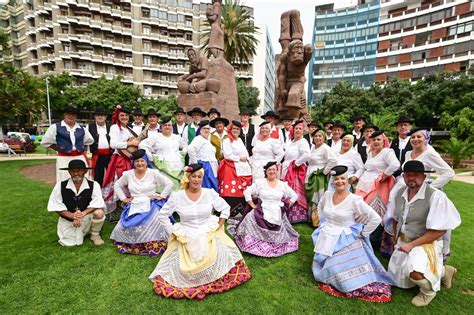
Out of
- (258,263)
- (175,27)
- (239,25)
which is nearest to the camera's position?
(258,263)

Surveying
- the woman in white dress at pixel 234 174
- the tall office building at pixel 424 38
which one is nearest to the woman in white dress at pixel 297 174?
the woman in white dress at pixel 234 174

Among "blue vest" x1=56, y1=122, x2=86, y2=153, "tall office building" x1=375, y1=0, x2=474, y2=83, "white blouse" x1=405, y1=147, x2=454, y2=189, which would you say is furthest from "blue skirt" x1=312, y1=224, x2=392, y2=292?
"tall office building" x1=375, y1=0, x2=474, y2=83

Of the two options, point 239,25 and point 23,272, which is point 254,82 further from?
point 23,272

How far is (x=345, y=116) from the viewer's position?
22016 millimetres

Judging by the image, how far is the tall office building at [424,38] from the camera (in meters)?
31.8

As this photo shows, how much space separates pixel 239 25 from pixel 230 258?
27.8m

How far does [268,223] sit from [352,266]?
1240 mm

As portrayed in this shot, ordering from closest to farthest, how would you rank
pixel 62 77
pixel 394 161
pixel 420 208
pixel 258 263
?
pixel 420 208, pixel 258 263, pixel 394 161, pixel 62 77

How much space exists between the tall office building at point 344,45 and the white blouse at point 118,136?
149 ft

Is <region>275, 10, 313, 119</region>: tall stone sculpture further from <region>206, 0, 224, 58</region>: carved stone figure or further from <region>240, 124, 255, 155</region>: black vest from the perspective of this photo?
<region>240, 124, 255, 155</region>: black vest

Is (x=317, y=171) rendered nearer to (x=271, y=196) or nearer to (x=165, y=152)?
(x=271, y=196)

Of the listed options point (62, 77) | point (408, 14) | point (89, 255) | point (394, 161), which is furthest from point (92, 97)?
point (408, 14)

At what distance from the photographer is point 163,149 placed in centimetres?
492

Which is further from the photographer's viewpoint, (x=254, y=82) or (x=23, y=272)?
(x=254, y=82)
